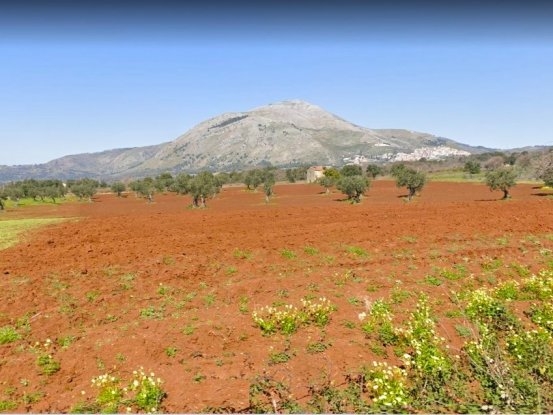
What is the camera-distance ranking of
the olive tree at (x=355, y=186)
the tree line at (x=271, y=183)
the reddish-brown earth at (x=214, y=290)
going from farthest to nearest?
the olive tree at (x=355, y=186)
the tree line at (x=271, y=183)
the reddish-brown earth at (x=214, y=290)

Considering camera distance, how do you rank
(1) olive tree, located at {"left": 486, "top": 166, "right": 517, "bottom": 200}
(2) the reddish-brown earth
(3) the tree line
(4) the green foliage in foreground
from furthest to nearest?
(3) the tree line, (1) olive tree, located at {"left": 486, "top": 166, "right": 517, "bottom": 200}, (2) the reddish-brown earth, (4) the green foliage in foreground

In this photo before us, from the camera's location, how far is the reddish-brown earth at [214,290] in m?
9.45

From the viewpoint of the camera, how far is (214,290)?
15852 millimetres

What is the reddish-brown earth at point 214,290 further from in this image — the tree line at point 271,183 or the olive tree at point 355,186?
the olive tree at point 355,186

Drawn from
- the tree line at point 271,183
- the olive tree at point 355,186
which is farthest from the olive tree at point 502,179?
the olive tree at point 355,186

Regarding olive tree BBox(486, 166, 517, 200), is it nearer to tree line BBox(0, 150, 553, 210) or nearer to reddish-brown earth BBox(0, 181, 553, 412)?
tree line BBox(0, 150, 553, 210)

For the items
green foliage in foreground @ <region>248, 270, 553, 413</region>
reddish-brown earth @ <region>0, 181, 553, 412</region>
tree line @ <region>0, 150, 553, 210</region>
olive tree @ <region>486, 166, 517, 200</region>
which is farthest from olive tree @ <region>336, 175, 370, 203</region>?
green foliage in foreground @ <region>248, 270, 553, 413</region>

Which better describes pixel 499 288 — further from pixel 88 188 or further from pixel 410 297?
pixel 88 188

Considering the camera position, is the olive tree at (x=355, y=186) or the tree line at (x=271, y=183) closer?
the tree line at (x=271, y=183)

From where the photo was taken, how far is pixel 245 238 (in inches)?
989

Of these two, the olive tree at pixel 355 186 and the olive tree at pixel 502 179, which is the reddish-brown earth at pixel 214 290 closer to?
the olive tree at pixel 502 179

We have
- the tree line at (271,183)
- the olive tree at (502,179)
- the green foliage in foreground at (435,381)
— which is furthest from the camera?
the tree line at (271,183)

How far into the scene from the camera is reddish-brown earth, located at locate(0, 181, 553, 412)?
945 centimetres

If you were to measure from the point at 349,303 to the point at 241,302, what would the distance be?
3.77 metres
